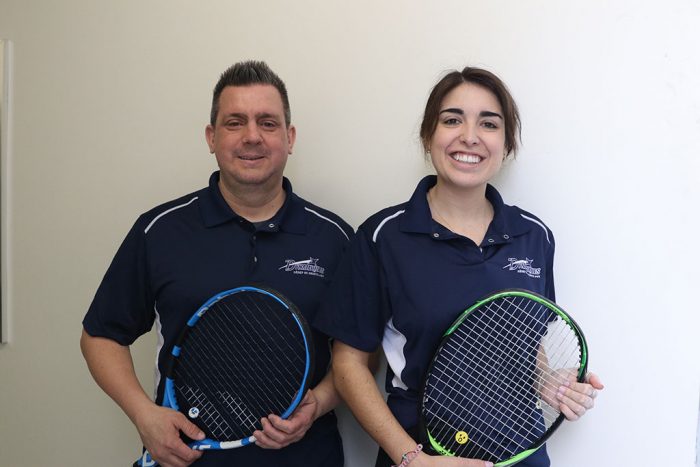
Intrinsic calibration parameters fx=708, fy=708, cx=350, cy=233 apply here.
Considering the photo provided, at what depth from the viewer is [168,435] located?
1.42 m

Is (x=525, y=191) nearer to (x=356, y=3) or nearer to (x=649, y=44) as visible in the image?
(x=649, y=44)

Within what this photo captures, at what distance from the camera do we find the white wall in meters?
1.42

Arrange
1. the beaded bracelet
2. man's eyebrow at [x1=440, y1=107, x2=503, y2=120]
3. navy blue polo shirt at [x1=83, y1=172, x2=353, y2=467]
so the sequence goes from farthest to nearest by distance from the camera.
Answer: navy blue polo shirt at [x1=83, y1=172, x2=353, y2=467], man's eyebrow at [x1=440, y1=107, x2=503, y2=120], the beaded bracelet

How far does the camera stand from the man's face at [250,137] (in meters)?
1.54

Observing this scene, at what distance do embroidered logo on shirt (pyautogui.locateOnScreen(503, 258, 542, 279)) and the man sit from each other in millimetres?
409

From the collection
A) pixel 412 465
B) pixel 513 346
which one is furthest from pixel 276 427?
pixel 513 346

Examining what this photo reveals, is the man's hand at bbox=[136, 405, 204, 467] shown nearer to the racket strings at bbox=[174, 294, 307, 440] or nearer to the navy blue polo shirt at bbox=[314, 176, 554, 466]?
the racket strings at bbox=[174, 294, 307, 440]

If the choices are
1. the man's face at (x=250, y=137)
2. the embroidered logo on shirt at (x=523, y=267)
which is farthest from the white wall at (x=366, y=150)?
the man's face at (x=250, y=137)

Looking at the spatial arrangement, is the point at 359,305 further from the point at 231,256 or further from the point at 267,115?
the point at 267,115

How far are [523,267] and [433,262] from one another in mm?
180

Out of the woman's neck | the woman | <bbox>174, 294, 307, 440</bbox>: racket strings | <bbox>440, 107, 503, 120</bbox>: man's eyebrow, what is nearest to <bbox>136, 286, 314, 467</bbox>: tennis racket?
<bbox>174, 294, 307, 440</bbox>: racket strings

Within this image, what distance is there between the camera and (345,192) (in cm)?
180

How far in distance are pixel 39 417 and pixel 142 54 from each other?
50.1 inches

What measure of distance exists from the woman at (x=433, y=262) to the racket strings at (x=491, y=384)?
5cm
